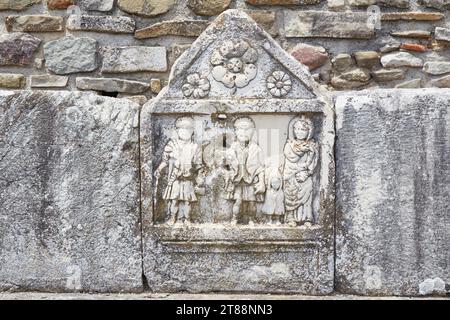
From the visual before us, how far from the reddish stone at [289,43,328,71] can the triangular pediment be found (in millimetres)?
517

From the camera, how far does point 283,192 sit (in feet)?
11.0

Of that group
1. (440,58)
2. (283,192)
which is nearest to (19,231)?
(283,192)

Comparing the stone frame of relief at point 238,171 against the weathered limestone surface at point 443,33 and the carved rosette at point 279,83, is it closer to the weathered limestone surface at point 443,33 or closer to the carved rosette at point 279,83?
the carved rosette at point 279,83

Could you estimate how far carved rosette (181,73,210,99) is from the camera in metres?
3.32

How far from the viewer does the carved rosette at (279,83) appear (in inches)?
130

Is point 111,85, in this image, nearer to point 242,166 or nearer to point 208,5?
point 208,5

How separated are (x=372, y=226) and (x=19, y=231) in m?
1.74

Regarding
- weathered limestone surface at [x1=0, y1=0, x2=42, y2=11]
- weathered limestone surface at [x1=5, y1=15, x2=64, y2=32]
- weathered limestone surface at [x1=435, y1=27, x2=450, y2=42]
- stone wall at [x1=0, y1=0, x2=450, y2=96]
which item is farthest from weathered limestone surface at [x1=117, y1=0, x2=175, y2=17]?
weathered limestone surface at [x1=435, y1=27, x2=450, y2=42]

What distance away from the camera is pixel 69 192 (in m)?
3.39

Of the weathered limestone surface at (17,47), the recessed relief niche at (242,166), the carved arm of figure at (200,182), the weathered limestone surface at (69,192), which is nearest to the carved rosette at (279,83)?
the recessed relief niche at (242,166)

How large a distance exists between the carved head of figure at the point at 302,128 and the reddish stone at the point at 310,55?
0.59 m

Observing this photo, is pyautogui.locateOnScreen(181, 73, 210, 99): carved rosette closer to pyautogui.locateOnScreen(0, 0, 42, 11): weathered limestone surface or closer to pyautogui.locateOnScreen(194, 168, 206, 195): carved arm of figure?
pyautogui.locateOnScreen(194, 168, 206, 195): carved arm of figure

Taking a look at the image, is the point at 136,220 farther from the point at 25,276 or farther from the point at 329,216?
the point at 329,216

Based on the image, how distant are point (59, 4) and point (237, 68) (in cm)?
121
